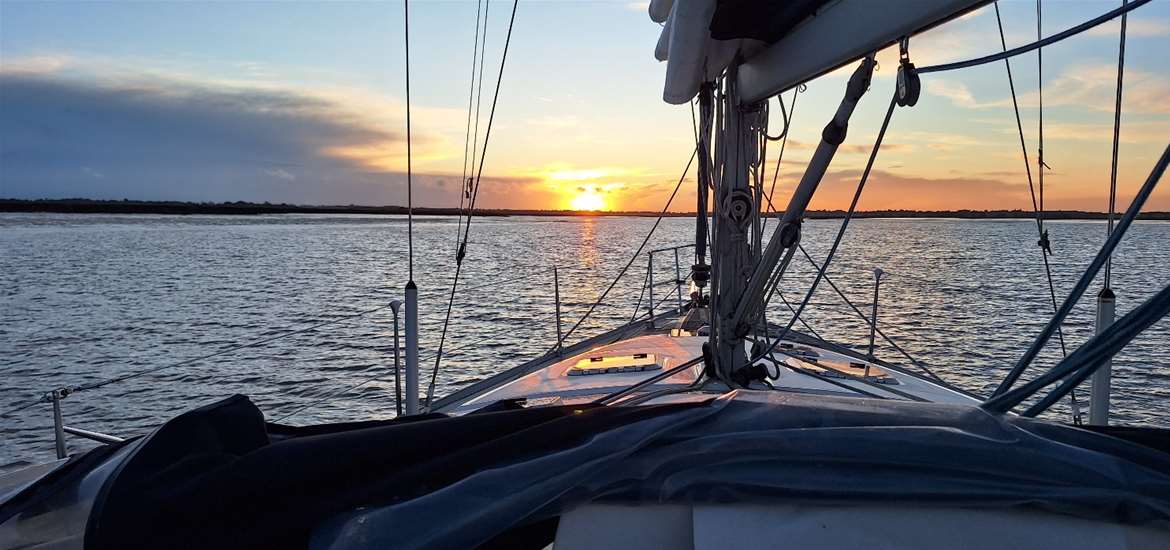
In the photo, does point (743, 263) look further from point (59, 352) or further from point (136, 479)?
point (59, 352)

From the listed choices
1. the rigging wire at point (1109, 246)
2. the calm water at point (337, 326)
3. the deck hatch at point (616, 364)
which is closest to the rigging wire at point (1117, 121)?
the rigging wire at point (1109, 246)

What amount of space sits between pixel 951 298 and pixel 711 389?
68.4ft

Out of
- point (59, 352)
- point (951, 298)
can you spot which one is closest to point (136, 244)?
point (59, 352)

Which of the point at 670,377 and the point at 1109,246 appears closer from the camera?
the point at 1109,246

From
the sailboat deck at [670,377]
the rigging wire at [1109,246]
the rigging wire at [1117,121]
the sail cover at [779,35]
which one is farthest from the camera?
the sailboat deck at [670,377]

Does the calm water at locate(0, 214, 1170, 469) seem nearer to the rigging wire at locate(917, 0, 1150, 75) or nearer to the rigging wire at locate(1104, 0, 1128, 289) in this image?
the rigging wire at locate(1104, 0, 1128, 289)

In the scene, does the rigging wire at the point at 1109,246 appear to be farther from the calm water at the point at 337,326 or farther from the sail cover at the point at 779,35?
the calm water at the point at 337,326

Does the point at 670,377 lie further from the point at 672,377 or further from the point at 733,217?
the point at 733,217

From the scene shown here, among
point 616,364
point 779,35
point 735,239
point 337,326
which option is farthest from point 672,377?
point 337,326

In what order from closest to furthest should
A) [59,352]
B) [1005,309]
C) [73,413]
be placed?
[73,413], [59,352], [1005,309]

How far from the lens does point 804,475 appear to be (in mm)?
1763

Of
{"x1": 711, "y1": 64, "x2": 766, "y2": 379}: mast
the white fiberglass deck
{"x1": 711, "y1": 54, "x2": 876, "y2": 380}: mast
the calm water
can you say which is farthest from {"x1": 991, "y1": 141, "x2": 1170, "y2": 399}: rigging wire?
the calm water

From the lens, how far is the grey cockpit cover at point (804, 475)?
167 cm

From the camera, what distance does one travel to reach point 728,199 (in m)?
3.89
